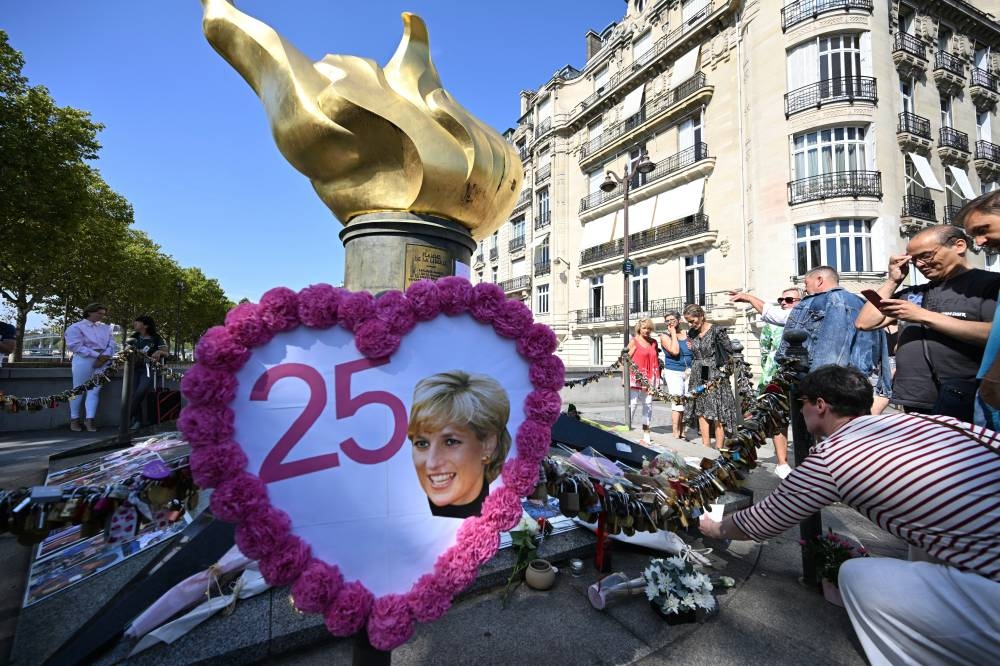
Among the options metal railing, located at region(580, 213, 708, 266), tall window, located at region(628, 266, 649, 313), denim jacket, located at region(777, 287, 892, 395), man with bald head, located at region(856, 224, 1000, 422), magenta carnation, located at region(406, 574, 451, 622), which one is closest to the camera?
magenta carnation, located at region(406, 574, 451, 622)

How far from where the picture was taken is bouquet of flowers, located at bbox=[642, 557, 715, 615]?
2.07 meters

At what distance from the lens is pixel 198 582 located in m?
2.00

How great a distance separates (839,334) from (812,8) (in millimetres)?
21057

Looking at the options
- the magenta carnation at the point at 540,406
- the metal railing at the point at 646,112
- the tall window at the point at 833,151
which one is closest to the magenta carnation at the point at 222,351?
the magenta carnation at the point at 540,406

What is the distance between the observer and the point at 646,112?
2311 cm

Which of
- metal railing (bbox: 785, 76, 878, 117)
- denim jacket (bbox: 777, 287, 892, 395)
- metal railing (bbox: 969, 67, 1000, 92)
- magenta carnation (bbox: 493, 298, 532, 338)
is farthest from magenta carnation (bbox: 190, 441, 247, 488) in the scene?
metal railing (bbox: 969, 67, 1000, 92)

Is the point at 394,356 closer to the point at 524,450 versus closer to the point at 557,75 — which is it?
the point at 524,450

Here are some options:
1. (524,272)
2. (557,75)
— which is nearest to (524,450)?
(524,272)

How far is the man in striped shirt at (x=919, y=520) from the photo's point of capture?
144 cm

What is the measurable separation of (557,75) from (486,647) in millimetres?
34716

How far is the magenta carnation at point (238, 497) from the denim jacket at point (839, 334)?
13.1ft

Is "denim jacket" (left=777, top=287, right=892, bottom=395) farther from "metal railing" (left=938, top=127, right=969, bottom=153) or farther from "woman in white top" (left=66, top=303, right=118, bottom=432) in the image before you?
"metal railing" (left=938, top=127, right=969, bottom=153)

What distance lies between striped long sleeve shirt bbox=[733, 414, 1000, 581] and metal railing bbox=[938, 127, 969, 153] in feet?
83.3

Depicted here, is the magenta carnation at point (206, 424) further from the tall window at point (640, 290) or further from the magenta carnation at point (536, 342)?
the tall window at point (640, 290)
